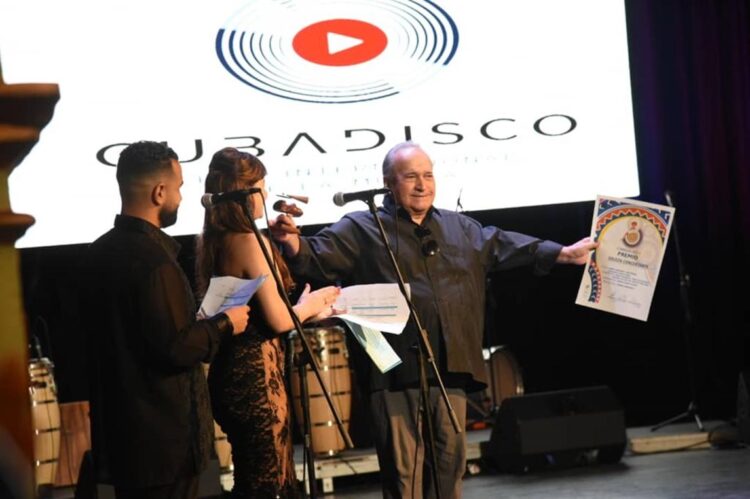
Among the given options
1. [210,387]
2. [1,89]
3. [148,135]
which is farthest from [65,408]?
[1,89]

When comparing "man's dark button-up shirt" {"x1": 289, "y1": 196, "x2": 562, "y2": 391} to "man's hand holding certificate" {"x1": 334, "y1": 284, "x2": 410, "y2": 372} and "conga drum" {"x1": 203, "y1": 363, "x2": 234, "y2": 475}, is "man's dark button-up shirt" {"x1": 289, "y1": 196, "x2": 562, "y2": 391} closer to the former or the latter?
"man's hand holding certificate" {"x1": 334, "y1": 284, "x2": 410, "y2": 372}

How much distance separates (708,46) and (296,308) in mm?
4307

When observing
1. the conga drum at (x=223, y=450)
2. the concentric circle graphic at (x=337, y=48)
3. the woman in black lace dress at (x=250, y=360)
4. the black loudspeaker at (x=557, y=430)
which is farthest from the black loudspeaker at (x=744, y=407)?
the woman in black lace dress at (x=250, y=360)

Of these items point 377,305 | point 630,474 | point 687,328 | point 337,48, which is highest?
point 337,48

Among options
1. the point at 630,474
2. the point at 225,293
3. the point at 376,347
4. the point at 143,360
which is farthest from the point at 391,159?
the point at 630,474

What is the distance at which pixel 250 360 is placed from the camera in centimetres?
281

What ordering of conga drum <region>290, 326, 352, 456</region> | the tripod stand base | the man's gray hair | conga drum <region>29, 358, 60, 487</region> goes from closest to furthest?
the man's gray hair, conga drum <region>29, 358, 60, 487</region>, conga drum <region>290, 326, 352, 456</region>, the tripod stand base

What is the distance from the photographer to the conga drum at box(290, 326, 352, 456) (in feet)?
18.5

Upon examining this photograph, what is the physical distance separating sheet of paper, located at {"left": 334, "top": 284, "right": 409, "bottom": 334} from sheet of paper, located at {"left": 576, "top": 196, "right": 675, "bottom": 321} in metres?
1.00

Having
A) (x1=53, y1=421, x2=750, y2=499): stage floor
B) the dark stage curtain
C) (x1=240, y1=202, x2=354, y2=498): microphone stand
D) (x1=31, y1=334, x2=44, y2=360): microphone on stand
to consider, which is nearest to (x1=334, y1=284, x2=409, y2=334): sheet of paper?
(x1=240, y1=202, x2=354, y2=498): microphone stand

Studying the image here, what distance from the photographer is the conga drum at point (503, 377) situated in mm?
6160

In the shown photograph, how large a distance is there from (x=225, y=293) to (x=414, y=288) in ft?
3.82

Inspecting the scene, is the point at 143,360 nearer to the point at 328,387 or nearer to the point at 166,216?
the point at 166,216

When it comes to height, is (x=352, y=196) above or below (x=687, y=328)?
above
